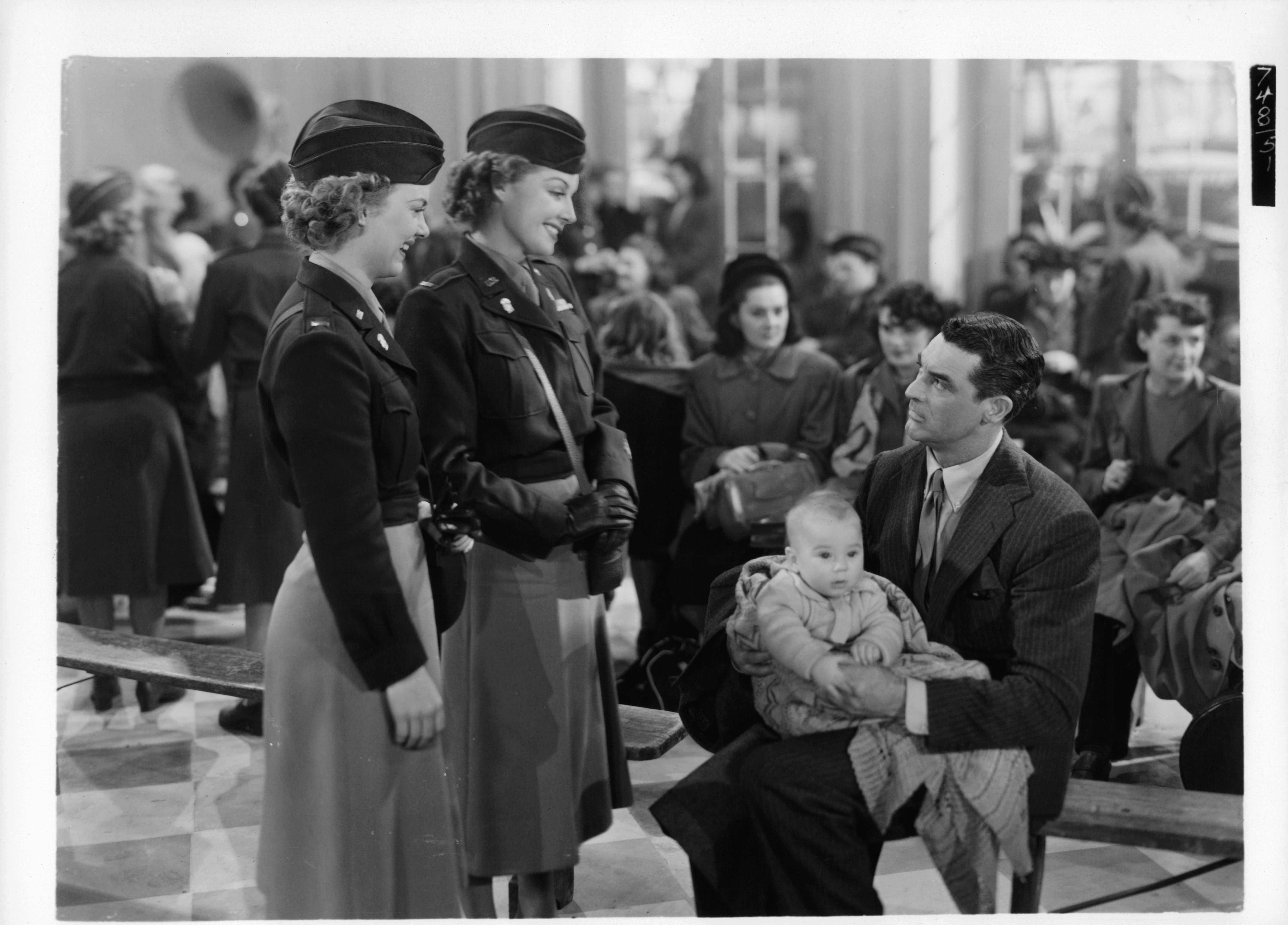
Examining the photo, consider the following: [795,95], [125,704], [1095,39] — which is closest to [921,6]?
[1095,39]

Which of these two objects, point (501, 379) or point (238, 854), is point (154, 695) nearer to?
point (238, 854)

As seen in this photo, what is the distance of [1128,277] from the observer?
7793 mm

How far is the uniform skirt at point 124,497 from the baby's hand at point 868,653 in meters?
3.02

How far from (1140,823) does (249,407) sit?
3227 mm

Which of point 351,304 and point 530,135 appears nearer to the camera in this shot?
point 351,304

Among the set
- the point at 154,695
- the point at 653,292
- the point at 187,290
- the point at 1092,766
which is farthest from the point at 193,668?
the point at 653,292

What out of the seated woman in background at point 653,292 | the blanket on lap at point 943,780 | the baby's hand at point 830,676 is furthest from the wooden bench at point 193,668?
the seated woman in background at point 653,292

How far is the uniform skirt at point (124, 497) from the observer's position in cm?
491

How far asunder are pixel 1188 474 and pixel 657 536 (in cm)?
193

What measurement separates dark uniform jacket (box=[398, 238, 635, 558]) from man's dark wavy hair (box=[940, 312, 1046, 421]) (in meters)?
0.87

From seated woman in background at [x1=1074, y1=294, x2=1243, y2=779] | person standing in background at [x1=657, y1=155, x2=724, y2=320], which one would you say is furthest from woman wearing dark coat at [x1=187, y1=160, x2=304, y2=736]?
person standing in background at [x1=657, y1=155, x2=724, y2=320]

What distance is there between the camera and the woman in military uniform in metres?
3.21

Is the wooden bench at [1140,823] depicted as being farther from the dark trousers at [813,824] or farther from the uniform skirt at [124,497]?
the uniform skirt at [124,497]

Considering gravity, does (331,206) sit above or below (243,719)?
above
